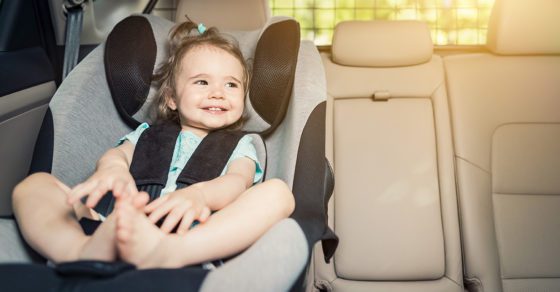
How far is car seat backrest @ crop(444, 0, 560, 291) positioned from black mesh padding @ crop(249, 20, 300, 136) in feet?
2.76

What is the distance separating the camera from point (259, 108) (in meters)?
1.67

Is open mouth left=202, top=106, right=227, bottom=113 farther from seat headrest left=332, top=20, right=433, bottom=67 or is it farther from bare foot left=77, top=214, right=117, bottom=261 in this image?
seat headrest left=332, top=20, right=433, bottom=67

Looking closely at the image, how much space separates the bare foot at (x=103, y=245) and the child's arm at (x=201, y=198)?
0.29 ft

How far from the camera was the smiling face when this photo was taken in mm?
1607

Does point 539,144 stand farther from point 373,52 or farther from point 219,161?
point 219,161

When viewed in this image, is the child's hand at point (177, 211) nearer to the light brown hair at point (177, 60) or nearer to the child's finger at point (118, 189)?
the child's finger at point (118, 189)

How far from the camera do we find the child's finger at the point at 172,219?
1.07 m

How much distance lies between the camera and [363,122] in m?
2.17

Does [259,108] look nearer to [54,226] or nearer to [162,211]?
[162,211]

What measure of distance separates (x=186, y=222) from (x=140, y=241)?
121 mm

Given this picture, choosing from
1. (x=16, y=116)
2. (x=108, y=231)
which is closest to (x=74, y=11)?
(x=16, y=116)

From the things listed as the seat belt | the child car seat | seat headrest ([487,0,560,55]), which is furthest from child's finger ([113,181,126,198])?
seat headrest ([487,0,560,55])

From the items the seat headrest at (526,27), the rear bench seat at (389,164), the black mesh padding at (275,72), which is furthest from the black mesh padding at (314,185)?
the seat headrest at (526,27)

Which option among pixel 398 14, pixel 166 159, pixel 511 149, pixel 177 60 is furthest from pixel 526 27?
pixel 166 159
